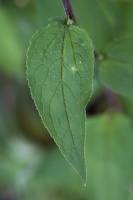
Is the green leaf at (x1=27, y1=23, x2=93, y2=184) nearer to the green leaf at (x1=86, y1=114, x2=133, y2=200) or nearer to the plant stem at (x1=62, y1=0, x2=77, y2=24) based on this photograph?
the plant stem at (x1=62, y1=0, x2=77, y2=24)

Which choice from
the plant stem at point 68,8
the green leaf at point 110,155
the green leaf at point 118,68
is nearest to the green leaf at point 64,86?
the plant stem at point 68,8

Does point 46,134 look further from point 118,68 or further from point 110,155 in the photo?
point 118,68

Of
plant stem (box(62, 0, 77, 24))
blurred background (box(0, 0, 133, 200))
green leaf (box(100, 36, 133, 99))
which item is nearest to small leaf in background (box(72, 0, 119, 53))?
blurred background (box(0, 0, 133, 200))

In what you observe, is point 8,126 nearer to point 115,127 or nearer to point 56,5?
point 115,127

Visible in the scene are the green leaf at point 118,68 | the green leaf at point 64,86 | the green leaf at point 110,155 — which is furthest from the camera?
the green leaf at point 110,155

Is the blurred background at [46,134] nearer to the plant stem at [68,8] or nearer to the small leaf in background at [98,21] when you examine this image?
the small leaf in background at [98,21]

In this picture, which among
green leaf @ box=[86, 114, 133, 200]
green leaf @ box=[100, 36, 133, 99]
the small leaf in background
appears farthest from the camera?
green leaf @ box=[86, 114, 133, 200]
